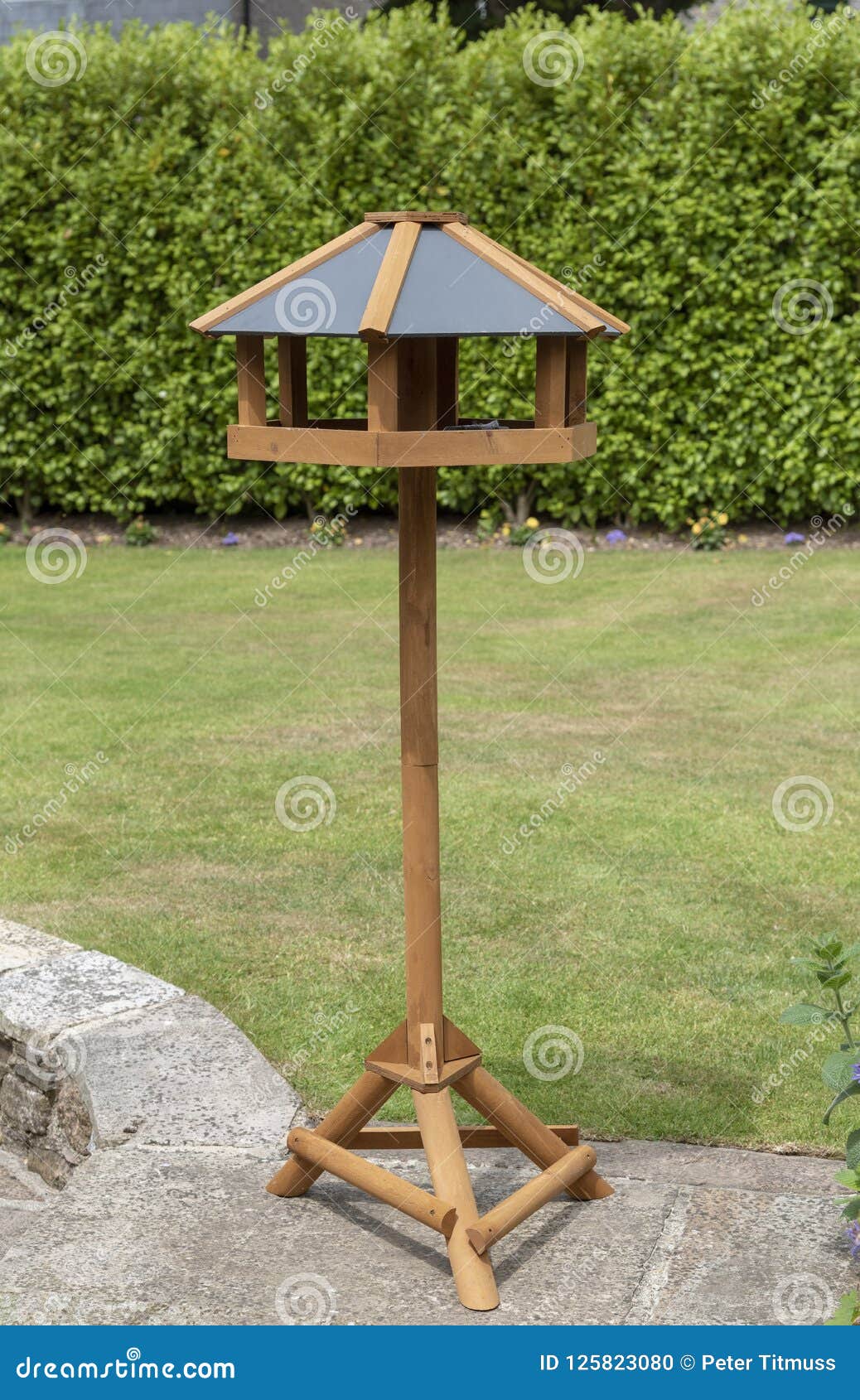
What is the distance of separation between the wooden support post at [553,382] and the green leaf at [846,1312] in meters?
1.74

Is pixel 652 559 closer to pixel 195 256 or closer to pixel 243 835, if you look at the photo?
pixel 195 256

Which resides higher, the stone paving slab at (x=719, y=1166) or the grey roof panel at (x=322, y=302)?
the grey roof panel at (x=322, y=302)

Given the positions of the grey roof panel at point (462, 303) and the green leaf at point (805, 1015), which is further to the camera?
the green leaf at point (805, 1015)

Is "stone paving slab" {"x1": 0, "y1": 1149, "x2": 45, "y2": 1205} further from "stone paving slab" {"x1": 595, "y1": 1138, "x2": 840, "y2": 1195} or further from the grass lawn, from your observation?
"stone paving slab" {"x1": 595, "y1": 1138, "x2": 840, "y2": 1195}

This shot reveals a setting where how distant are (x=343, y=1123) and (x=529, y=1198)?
1.47 ft

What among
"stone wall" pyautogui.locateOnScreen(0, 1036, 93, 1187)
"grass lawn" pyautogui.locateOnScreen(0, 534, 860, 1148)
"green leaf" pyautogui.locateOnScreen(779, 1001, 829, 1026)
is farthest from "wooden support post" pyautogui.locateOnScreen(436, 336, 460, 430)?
"stone wall" pyautogui.locateOnScreen(0, 1036, 93, 1187)

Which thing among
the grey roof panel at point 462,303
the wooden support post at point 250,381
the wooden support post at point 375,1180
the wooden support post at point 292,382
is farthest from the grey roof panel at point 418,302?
the wooden support post at point 375,1180

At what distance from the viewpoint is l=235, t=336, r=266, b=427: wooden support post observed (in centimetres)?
312

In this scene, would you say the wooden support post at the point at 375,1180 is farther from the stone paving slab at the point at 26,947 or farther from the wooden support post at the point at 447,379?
the wooden support post at the point at 447,379

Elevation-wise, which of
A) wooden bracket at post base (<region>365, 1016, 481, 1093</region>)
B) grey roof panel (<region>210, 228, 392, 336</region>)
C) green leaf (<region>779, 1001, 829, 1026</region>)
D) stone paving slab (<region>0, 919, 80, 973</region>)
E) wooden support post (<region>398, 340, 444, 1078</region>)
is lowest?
stone paving slab (<region>0, 919, 80, 973</region>)

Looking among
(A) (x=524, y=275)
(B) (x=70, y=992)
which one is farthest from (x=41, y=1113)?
(A) (x=524, y=275)

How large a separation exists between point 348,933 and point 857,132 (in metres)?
7.48

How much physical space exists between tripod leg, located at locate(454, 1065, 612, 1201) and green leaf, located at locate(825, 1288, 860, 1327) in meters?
0.66

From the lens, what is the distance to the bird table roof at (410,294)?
110 inches
